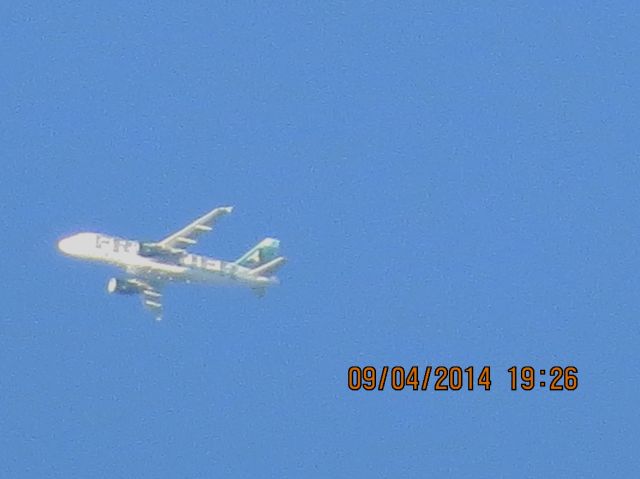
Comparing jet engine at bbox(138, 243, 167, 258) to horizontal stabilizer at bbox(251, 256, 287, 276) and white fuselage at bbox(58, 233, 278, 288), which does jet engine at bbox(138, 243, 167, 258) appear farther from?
horizontal stabilizer at bbox(251, 256, 287, 276)

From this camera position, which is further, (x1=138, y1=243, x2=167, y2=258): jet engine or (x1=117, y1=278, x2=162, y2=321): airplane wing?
(x1=117, y1=278, x2=162, y2=321): airplane wing

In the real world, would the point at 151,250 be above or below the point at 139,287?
above

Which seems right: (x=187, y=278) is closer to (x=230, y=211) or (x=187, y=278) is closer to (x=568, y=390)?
(x=230, y=211)

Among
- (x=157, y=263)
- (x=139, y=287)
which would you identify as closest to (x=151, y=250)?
(x=157, y=263)

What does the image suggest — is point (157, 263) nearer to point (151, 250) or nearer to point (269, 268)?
point (151, 250)

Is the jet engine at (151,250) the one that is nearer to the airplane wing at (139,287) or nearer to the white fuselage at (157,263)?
the white fuselage at (157,263)

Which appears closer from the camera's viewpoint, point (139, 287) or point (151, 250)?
point (151, 250)
